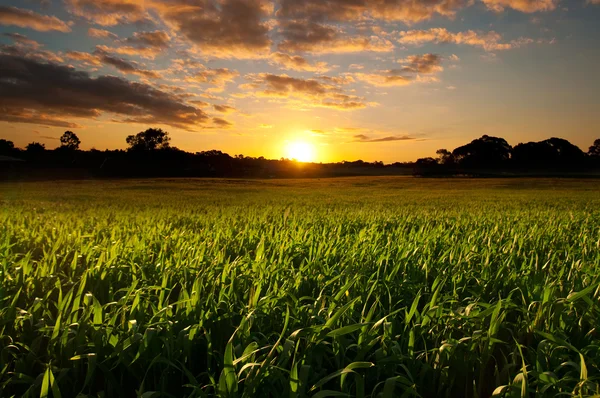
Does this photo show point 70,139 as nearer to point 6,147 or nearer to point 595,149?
point 6,147

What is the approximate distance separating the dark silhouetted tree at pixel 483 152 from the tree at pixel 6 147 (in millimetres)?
105300

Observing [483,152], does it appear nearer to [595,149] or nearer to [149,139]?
[595,149]

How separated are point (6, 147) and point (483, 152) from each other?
119 metres

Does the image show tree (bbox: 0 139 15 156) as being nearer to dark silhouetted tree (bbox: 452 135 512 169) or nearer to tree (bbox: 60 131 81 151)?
tree (bbox: 60 131 81 151)

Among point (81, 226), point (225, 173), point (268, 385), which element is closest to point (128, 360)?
point (268, 385)

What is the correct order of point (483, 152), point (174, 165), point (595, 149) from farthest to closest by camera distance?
point (595, 149)
point (483, 152)
point (174, 165)

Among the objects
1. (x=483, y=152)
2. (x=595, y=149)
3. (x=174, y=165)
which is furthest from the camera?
(x=595, y=149)

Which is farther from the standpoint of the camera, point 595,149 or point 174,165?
point 595,149

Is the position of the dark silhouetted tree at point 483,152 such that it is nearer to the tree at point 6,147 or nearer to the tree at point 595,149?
the tree at point 595,149

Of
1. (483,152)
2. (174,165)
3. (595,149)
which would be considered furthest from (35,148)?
(595,149)

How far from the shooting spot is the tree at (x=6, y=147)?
77387 mm

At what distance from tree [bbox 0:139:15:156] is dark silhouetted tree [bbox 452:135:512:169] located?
105 m

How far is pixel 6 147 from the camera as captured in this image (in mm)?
80375

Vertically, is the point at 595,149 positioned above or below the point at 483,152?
above
